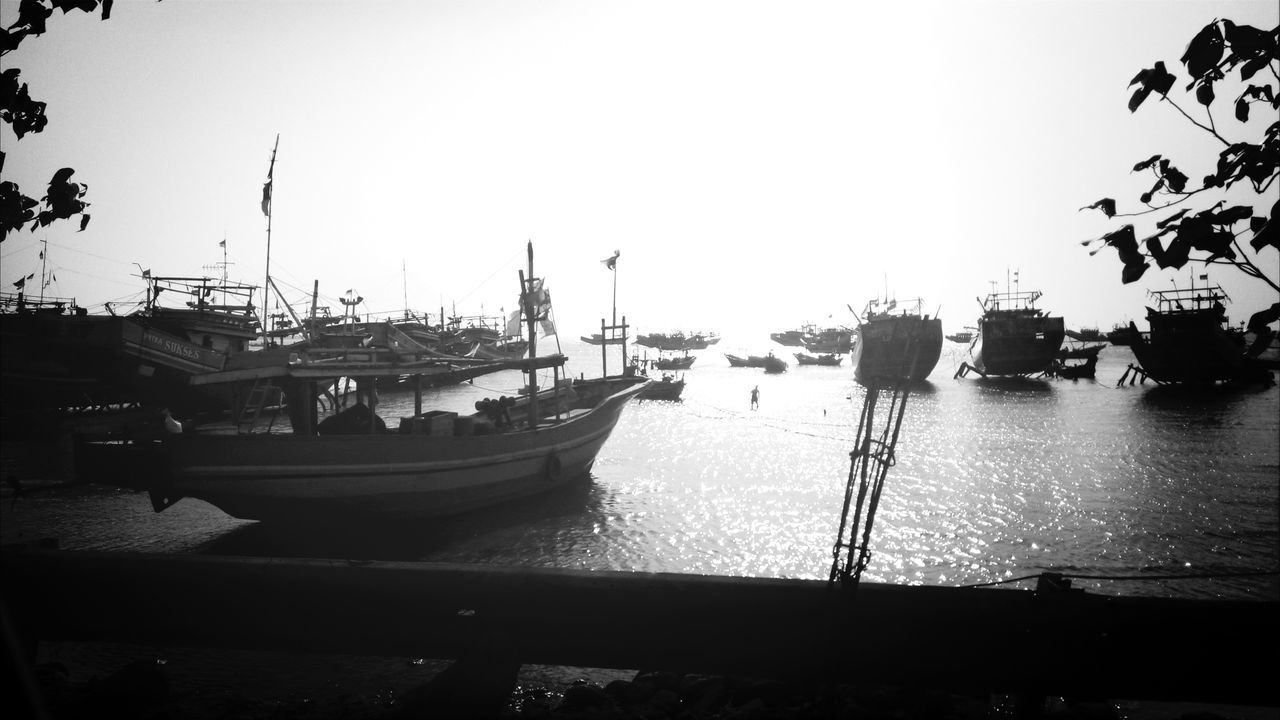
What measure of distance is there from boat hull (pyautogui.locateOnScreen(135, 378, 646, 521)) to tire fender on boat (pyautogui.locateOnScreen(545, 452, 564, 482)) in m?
1.00

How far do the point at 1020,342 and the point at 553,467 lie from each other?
206 feet

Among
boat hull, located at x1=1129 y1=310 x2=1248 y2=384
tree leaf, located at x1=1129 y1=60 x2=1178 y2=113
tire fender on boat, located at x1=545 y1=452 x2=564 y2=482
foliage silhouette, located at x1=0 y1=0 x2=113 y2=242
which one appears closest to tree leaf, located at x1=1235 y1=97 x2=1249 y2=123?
tree leaf, located at x1=1129 y1=60 x2=1178 y2=113

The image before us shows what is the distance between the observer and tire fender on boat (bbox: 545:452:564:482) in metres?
17.0

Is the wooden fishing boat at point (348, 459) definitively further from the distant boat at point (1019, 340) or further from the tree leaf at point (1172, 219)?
the distant boat at point (1019, 340)

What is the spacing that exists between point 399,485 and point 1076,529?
15958mm

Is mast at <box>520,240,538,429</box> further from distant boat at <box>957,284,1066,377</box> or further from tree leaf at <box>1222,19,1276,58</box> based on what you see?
distant boat at <box>957,284,1066,377</box>

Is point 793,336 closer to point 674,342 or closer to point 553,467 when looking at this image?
point 674,342

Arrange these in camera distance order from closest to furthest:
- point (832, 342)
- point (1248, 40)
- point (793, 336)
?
point (1248, 40)
point (832, 342)
point (793, 336)

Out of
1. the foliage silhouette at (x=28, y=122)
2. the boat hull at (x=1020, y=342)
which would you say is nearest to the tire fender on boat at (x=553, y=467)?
the foliage silhouette at (x=28, y=122)

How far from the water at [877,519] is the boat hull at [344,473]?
2.72 ft

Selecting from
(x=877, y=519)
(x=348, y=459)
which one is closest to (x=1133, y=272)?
(x=348, y=459)

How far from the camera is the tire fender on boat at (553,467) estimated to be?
17.0 meters

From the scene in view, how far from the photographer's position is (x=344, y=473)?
492 inches

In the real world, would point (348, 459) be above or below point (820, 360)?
above
